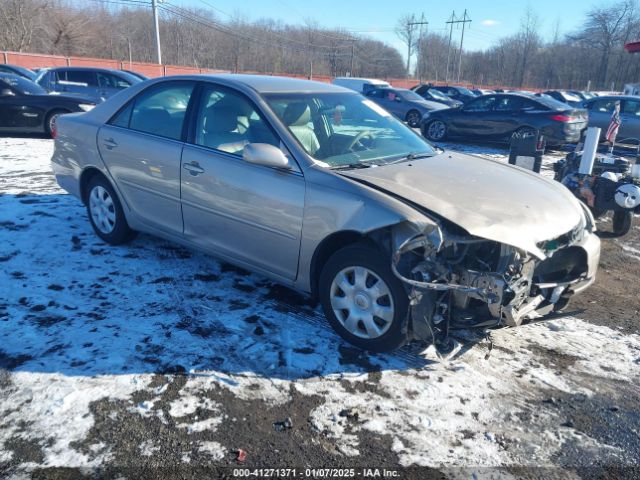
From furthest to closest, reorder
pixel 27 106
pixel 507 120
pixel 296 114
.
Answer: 1. pixel 507 120
2. pixel 27 106
3. pixel 296 114

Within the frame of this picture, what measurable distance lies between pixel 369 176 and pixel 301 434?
1.68 metres

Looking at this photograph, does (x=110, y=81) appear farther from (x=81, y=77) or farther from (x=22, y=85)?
(x=22, y=85)

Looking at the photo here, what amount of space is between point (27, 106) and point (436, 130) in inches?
404

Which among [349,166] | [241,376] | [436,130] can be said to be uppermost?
[349,166]

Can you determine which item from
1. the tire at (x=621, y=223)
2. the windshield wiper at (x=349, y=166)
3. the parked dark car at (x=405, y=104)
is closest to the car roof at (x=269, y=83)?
the windshield wiper at (x=349, y=166)

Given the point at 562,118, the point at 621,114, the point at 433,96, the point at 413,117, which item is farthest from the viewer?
the point at 433,96

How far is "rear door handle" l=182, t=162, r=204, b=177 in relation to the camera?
158 inches

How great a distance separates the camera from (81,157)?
5070 mm

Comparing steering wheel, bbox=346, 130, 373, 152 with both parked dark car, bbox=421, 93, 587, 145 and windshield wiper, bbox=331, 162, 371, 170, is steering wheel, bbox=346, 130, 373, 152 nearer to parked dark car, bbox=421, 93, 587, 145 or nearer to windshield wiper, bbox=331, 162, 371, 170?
windshield wiper, bbox=331, 162, 371, 170

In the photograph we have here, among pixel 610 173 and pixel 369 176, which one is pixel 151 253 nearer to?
pixel 369 176

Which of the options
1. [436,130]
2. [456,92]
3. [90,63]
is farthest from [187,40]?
[436,130]

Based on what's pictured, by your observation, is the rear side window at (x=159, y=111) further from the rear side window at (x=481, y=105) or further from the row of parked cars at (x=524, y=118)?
the rear side window at (x=481, y=105)

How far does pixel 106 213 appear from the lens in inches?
199

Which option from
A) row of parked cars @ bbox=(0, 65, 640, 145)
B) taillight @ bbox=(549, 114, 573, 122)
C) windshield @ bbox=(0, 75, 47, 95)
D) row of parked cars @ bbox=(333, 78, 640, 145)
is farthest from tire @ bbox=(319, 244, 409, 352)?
taillight @ bbox=(549, 114, 573, 122)
